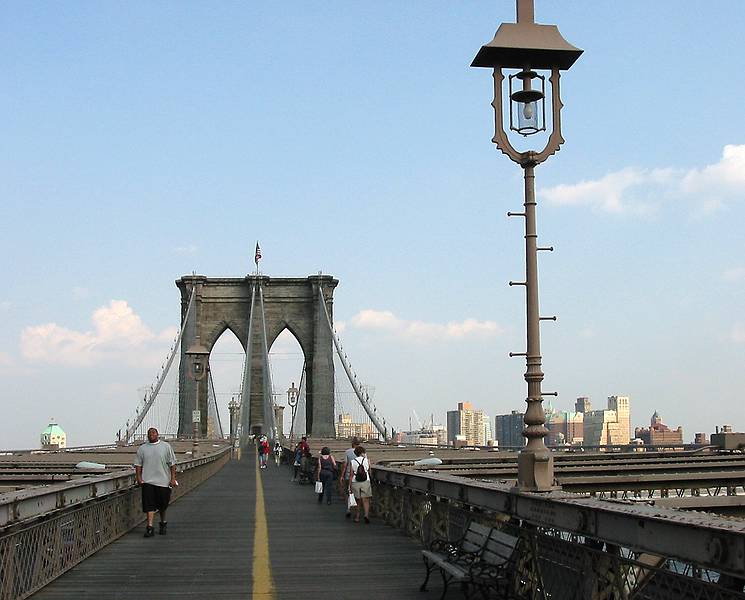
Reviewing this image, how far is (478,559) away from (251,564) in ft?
9.01

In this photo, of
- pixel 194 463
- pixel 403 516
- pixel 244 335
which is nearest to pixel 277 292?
pixel 244 335

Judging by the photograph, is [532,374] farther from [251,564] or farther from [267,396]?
[267,396]

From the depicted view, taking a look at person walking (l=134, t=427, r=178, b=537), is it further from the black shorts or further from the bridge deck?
the bridge deck

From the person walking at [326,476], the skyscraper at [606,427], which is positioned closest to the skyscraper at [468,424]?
the skyscraper at [606,427]

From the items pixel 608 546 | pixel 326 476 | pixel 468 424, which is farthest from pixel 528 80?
pixel 468 424

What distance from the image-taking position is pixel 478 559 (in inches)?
325

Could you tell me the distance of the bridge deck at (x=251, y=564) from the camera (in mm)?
8398

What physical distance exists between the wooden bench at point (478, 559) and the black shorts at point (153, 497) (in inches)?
220

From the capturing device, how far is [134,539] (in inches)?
505

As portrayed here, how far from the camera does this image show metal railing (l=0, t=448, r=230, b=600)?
25.4 ft

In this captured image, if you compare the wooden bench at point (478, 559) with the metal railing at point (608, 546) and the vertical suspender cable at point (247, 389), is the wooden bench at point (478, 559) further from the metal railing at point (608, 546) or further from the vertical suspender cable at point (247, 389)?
the vertical suspender cable at point (247, 389)

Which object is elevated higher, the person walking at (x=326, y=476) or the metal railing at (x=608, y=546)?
the metal railing at (x=608, y=546)

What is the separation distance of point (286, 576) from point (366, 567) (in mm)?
928

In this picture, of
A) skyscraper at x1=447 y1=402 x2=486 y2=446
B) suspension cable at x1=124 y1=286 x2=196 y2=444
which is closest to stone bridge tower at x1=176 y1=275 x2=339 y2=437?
suspension cable at x1=124 y1=286 x2=196 y2=444
